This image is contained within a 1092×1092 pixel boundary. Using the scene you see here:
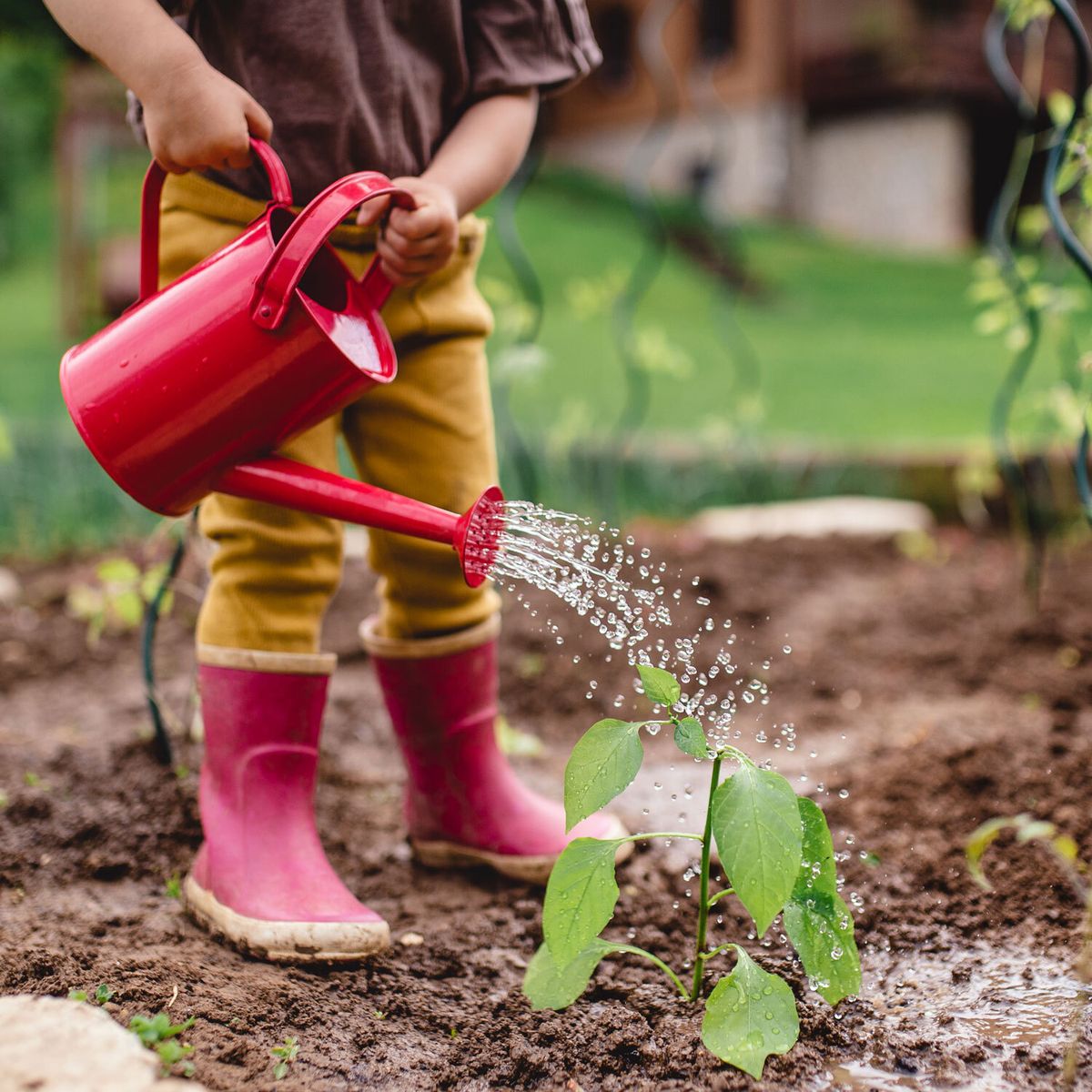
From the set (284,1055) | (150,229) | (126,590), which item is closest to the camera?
(284,1055)

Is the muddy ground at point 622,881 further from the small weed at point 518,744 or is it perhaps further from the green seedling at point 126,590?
the green seedling at point 126,590

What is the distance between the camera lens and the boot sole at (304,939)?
1179mm

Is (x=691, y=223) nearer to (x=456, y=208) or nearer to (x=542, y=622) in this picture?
(x=542, y=622)

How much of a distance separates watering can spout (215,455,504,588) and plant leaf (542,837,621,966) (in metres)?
0.26

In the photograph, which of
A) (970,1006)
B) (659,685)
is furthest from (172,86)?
(970,1006)

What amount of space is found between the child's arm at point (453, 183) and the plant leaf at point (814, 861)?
2.10 feet

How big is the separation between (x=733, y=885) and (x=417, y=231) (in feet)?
2.22

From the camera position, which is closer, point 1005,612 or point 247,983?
point 247,983

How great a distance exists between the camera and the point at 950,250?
520 inches

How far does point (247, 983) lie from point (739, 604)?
1.68 meters

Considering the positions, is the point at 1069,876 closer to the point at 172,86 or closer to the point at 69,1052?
the point at 69,1052

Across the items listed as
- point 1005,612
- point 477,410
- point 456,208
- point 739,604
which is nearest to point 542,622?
point 739,604

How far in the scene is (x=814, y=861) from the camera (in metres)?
1.02

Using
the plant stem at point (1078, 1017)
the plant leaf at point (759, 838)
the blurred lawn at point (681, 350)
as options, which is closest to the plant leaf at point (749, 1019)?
the plant leaf at point (759, 838)
